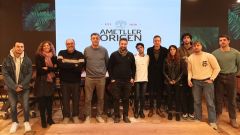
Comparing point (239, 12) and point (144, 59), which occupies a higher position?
point (239, 12)

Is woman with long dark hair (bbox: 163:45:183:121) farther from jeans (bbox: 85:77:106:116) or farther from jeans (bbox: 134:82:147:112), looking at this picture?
jeans (bbox: 85:77:106:116)

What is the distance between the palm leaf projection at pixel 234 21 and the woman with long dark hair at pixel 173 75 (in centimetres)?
276

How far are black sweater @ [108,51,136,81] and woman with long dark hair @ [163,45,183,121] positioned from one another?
26.1 inches

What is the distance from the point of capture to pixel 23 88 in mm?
4758

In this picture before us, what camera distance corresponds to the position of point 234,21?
7.61m

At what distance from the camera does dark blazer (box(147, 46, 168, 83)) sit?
568cm

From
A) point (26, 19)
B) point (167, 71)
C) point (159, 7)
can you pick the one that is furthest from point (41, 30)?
point (167, 71)

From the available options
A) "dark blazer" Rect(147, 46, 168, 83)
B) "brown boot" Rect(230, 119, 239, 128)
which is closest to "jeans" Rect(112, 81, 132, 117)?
"dark blazer" Rect(147, 46, 168, 83)

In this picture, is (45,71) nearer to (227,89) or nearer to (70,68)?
(70,68)

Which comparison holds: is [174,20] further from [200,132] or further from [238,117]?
[200,132]

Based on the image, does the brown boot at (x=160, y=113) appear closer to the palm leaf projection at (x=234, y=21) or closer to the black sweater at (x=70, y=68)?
the black sweater at (x=70, y=68)

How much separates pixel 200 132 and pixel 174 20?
4.61 metres

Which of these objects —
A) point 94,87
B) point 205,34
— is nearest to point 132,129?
point 94,87

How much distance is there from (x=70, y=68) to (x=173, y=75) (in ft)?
5.71
